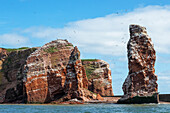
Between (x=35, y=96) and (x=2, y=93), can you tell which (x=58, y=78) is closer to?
(x=35, y=96)

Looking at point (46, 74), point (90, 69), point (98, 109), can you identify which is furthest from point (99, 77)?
point (98, 109)

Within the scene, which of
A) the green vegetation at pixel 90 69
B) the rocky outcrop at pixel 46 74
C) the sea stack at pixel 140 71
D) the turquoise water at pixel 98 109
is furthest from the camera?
the green vegetation at pixel 90 69

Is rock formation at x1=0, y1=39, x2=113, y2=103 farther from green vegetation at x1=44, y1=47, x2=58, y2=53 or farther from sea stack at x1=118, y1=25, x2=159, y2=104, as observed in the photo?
sea stack at x1=118, y1=25, x2=159, y2=104

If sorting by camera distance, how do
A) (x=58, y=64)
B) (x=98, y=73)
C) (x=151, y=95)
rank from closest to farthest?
1. (x=151, y=95)
2. (x=58, y=64)
3. (x=98, y=73)

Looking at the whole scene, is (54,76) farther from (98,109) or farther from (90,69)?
(90,69)

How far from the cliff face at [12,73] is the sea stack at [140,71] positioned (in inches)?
1675

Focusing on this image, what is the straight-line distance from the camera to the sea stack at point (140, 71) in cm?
8381

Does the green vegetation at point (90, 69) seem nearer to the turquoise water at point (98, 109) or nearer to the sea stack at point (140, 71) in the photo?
the sea stack at point (140, 71)

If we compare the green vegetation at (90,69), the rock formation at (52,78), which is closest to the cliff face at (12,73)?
the rock formation at (52,78)

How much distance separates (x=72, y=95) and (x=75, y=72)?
798cm

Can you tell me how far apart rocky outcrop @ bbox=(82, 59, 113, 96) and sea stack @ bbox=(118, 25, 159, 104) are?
185 ft

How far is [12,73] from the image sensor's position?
129 metres

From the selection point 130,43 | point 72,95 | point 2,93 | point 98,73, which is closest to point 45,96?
point 72,95

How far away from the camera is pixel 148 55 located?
8812 centimetres
